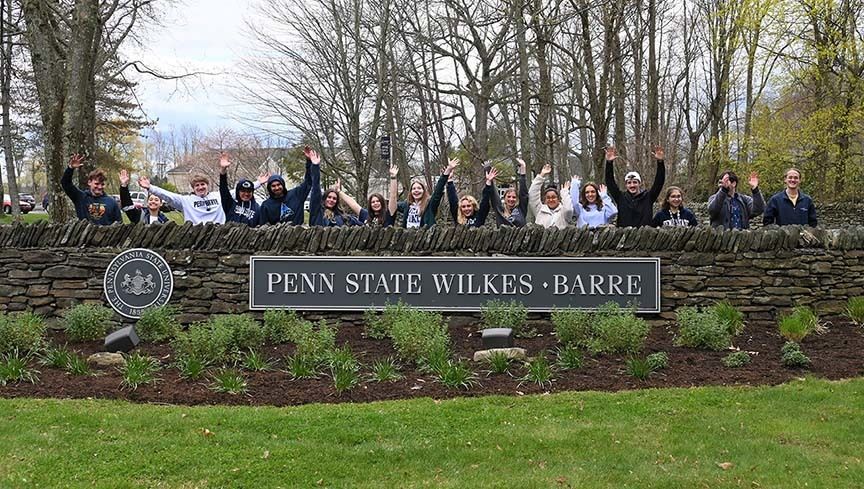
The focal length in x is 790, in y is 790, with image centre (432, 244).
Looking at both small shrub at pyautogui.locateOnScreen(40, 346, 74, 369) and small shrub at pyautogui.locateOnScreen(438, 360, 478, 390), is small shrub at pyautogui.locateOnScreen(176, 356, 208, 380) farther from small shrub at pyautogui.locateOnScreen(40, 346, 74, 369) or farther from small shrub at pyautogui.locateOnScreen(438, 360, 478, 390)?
small shrub at pyautogui.locateOnScreen(438, 360, 478, 390)

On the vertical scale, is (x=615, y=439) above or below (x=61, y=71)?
below

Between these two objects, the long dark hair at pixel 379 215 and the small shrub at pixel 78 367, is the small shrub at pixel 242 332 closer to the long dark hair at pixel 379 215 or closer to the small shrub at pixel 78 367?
the small shrub at pixel 78 367

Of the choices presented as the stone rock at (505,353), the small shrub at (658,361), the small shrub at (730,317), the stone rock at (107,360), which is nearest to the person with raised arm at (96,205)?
the stone rock at (107,360)

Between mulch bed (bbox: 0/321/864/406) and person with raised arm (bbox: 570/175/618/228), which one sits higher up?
person with raised arm (bbox: 570/175/618/228)

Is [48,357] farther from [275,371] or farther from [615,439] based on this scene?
[615,439]

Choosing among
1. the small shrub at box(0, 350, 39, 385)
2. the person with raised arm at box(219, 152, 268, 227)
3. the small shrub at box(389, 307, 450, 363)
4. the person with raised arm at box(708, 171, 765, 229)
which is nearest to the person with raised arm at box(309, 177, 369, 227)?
the person with raised arm at box(219, 152, 268, 227)

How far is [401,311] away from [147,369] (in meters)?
2.54

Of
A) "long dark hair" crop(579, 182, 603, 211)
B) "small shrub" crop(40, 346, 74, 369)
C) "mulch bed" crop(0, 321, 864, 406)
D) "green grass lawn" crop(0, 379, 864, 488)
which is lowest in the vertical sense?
"green grass lawn" crop(0, 379, 864, 488)

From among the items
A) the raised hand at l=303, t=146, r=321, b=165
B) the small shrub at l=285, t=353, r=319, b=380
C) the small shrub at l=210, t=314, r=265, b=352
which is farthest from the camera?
the raised hand at l=303, t=146, r=321, b=165

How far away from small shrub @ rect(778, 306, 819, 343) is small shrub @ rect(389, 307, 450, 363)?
3103mm

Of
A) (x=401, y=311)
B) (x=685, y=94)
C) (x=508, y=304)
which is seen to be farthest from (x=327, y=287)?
(x=685, y=94)

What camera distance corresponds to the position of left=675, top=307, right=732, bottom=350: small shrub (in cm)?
691

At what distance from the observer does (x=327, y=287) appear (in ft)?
27.4

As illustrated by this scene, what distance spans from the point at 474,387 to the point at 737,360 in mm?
2224
